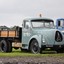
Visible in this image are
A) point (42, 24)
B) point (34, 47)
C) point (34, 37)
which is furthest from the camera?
point (42, 24)

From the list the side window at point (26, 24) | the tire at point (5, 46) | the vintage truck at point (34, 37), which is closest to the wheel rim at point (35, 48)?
the vintage truck at point (34, 37)

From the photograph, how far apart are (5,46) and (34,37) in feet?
9.24

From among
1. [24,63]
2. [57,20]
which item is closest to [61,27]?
[57,20]

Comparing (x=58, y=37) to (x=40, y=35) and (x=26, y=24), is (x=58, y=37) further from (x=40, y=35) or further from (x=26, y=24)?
(x=26, y=24)

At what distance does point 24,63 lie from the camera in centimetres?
1407

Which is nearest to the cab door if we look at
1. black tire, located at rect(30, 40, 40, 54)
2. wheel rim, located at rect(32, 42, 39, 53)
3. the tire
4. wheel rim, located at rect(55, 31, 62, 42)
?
black tire, located at rect(30, 40, 40, 54)

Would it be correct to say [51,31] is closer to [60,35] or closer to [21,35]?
[60,35]

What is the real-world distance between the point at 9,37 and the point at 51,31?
3.74 meters

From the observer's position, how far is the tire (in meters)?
23.8

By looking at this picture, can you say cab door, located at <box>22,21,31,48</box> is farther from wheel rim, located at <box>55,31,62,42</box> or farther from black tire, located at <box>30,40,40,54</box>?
wheel rim, located at <box>55,31,62,42</box>

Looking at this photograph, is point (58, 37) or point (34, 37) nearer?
point (58, 37)

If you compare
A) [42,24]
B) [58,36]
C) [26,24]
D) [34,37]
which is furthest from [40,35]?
[26,24]

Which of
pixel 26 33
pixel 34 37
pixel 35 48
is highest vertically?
pixel 26 33

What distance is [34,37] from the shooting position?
2195 centimetres
